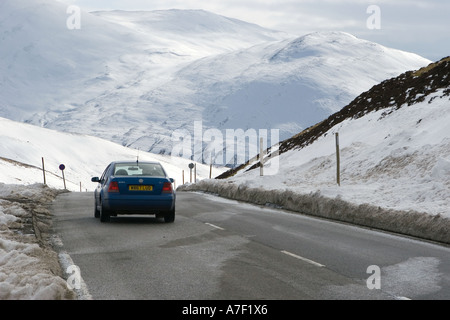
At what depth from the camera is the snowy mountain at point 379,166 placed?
17625 millimetres

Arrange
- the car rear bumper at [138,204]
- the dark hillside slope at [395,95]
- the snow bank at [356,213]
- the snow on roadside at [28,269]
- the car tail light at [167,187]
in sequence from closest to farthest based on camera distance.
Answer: the snow on roadside at [28,269] < the snow bank at [356,213] < the car rear bumper at [138,204] < the car tail light at [167,187] < the dark hillside slope at [395,95]

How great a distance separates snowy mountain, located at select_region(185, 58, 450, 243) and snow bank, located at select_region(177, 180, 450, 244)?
3 cm

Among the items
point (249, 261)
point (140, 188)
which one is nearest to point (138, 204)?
point (140, 188)

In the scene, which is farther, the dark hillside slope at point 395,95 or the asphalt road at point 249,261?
the dark hillside slope at point 395,95

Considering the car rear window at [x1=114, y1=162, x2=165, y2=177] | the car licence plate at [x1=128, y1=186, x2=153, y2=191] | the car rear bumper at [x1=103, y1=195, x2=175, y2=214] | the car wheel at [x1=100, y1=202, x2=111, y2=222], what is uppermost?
the car rear window at [x1=114, y1=162, x2=165, y2=177]

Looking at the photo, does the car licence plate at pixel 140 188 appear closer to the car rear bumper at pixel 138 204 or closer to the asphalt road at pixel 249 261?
the car rear bumper at pixel 138 204

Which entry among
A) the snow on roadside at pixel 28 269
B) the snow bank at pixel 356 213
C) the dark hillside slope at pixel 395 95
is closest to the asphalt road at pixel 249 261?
the snow on roadside at pixel 28 269

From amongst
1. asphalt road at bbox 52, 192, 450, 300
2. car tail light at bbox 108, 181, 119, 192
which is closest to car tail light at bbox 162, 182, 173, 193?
asphalt road at bbox 52, 192, 450, 300

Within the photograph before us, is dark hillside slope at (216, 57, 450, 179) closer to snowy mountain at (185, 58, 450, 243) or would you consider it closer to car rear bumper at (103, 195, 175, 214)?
snowy mountain at (185, 58, 450, 243)

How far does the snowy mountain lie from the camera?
17625mm

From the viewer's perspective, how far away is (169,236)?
14.4 meters

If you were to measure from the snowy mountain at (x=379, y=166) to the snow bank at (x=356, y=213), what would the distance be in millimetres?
29

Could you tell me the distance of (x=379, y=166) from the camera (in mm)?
30000

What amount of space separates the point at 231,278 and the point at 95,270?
204 centimetres
